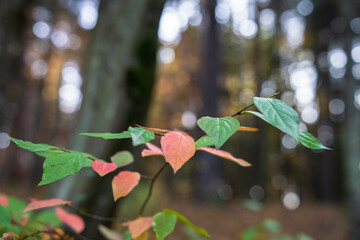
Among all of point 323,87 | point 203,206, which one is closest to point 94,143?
point 203,206

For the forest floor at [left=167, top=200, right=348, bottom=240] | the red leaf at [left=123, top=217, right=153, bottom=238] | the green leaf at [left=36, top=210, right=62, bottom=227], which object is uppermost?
the red leaf at [left=123, top=217, right=153, bottom=238]

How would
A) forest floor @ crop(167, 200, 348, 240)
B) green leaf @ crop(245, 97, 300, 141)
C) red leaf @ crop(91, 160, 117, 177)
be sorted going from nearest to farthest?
green leaf @ crop(245, 97, 300, 141) < red leaf @ crop(91, 160, 117, 177) < forest floor @ crop(167, 200, 348, 240)

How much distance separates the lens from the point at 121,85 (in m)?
1.91

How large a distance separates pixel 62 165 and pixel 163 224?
33 centimetres

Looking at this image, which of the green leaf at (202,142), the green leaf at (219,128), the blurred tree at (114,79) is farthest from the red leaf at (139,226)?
the blurred tree at (114,79)

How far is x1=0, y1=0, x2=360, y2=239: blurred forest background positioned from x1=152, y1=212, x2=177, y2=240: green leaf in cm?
50

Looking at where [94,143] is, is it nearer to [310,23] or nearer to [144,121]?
[144,121]

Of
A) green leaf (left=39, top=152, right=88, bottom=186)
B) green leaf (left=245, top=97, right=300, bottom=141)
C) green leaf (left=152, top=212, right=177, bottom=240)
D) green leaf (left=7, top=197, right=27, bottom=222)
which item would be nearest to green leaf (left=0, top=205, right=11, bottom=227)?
green leaf (left=7, top=197, right=27, bottom=222)

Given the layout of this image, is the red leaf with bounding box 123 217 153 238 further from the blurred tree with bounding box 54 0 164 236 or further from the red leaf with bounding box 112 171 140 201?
the blurred tree with bounding box 54 0 164 236

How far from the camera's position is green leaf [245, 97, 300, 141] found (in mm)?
591

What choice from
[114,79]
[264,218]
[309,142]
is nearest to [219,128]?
[309,142]

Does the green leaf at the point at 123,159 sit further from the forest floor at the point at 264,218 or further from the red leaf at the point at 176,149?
the forest floor at the point at 264,218

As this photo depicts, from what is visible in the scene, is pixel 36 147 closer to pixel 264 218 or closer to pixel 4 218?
pixel 4 218

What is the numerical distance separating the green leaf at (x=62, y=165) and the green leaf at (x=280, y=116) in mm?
420
